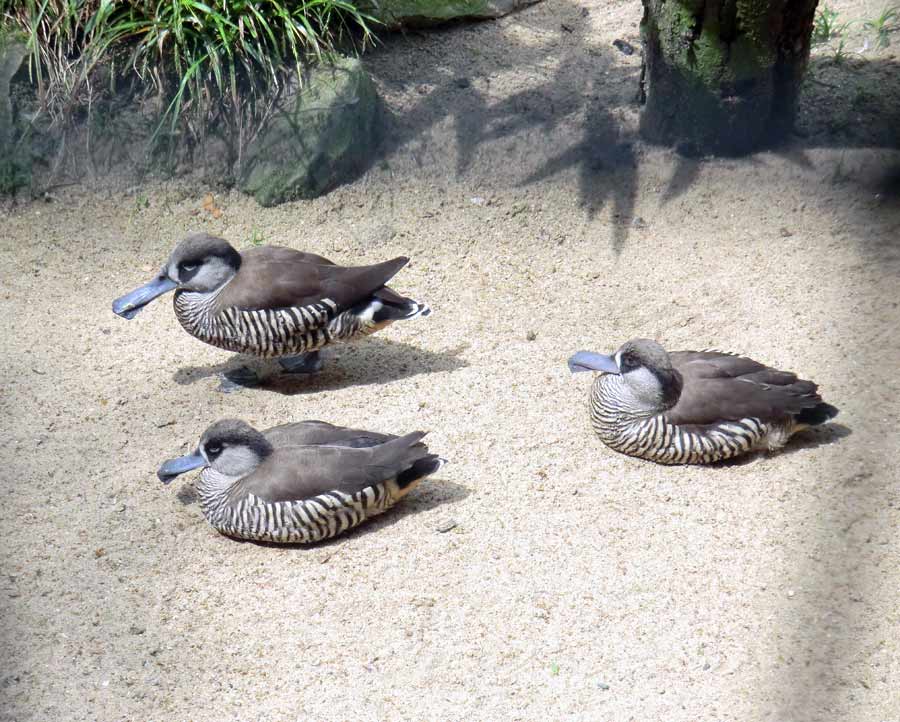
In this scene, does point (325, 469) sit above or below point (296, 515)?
above

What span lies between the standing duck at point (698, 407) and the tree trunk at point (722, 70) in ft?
7.87

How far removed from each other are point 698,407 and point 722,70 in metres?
2.80

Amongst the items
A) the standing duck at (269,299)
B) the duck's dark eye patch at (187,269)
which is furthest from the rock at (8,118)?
the duck's dark eye patch at (187,269)

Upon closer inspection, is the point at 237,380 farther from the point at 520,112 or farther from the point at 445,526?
the point at 520,112

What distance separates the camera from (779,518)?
4.33 meters

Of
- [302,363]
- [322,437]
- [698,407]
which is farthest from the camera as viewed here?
[302,363]

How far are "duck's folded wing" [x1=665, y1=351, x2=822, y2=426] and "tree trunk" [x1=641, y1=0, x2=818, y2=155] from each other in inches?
95.2

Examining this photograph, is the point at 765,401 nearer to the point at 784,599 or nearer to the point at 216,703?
the point at 784,599

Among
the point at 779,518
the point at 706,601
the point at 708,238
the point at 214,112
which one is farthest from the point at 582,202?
the point at 706,601

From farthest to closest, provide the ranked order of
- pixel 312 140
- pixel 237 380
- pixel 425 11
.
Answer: pixel 425 11
pixel 312 140
pixel 237 380

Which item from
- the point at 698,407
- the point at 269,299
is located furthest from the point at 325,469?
the point at 698,407

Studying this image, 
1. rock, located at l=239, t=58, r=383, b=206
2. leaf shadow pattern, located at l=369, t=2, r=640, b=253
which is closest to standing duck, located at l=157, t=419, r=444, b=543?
leaf shadow pattern, located at l=369, t=2, r=640, b=253

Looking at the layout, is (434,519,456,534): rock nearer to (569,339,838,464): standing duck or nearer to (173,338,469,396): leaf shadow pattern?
(569,339,838,464): standing duck

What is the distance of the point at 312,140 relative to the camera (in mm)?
7086
